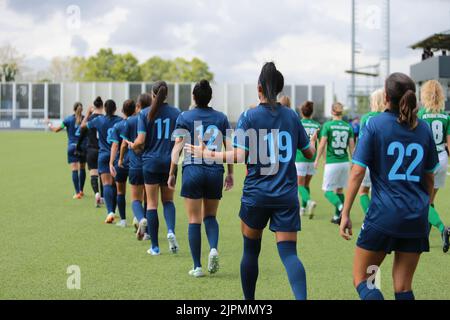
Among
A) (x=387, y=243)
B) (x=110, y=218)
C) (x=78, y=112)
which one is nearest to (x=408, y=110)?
(x=387, y=243)

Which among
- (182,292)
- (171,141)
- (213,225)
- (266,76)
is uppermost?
(266,76)

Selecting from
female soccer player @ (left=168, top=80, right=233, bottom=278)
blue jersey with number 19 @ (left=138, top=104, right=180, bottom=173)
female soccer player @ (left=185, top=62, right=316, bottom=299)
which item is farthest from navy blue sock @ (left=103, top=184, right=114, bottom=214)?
female soccer player @ (left=185, top=62, right=316, bottom=299)

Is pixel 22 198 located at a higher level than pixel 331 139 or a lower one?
lower

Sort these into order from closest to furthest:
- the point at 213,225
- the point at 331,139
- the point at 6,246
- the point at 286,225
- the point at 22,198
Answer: the point at 286,225
the point at 213,225
the point at 6,246
the point at 331,139
the point at 22,198

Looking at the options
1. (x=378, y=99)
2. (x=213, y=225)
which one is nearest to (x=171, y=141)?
(x=213, y=225)

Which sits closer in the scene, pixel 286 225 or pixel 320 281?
pixel 286 225

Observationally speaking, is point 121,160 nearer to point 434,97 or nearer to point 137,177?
point 137,177

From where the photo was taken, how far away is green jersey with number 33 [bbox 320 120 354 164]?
10016 mm

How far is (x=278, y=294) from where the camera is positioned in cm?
560

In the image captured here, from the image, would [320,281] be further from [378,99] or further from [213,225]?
[378,99]

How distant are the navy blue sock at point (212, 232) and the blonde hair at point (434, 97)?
3.22m

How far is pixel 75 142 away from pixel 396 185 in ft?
32.0

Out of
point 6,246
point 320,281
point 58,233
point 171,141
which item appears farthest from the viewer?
point 58,233
